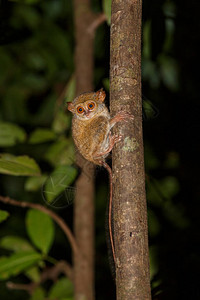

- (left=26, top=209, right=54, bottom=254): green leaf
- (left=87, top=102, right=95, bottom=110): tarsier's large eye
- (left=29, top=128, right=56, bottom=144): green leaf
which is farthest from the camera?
(left=29, top=128, right=56, bottom=144): green leaf

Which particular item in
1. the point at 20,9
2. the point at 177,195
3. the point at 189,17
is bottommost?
the point at 177,195

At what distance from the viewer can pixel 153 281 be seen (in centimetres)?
187

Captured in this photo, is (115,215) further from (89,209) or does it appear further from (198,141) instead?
(198,141)

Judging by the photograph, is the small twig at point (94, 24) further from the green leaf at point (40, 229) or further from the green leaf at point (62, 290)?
the green leaf at point (62, 290)

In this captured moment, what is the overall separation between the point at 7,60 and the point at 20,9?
644 mm

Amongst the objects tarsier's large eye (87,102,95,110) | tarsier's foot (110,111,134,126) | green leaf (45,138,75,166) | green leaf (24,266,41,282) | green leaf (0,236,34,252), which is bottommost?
green leaf (24,266,41,282)

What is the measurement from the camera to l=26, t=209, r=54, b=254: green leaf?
2.74m

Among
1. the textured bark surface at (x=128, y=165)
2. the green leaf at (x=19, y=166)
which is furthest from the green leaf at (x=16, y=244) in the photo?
the textured bark surface at (x=128, y=165)

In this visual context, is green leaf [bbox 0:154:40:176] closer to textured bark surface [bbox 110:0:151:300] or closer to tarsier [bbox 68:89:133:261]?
tarsier [bbox 68:89:133:261]

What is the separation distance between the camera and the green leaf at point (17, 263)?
8.05ft

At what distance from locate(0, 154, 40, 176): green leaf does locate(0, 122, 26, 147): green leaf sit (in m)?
0.59

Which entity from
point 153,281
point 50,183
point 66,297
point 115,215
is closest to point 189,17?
point 50,183

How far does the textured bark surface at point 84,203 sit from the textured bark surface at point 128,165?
1.33 m

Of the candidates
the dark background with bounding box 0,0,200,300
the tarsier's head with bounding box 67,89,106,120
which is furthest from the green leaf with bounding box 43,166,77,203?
the tarsier's head with bounding box 67,89,106,120
